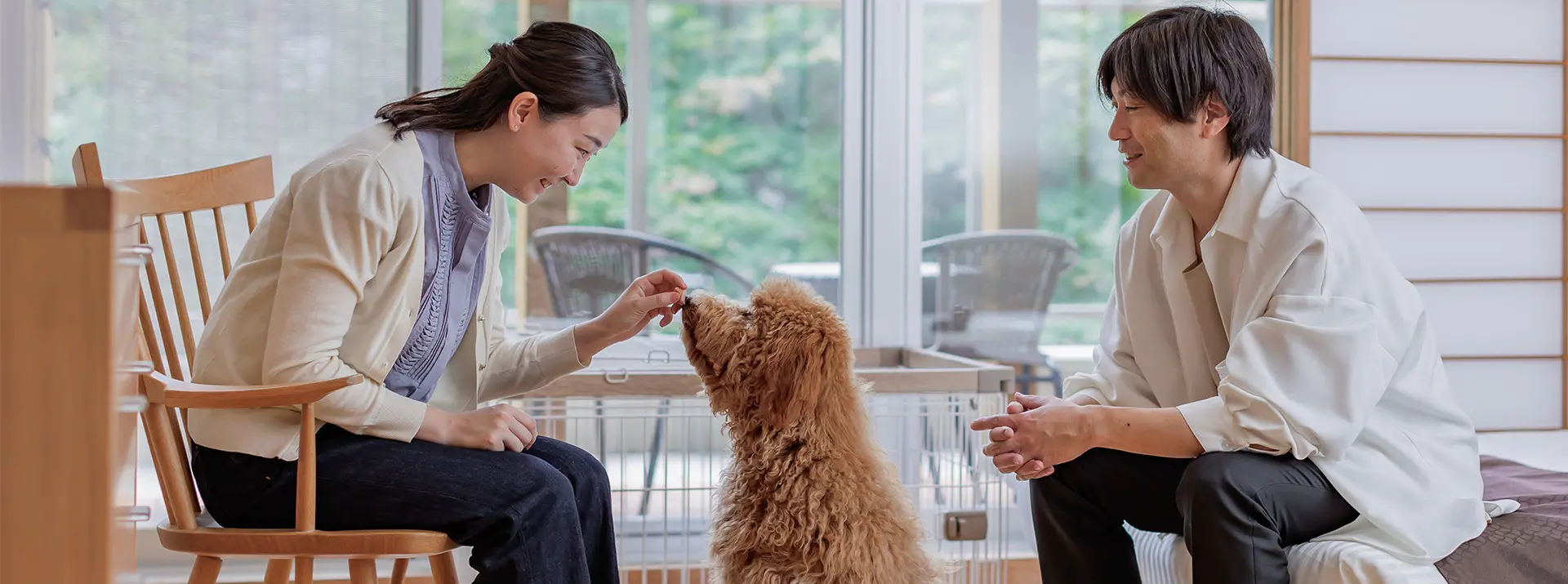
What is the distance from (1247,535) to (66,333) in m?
1.25

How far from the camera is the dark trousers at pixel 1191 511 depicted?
135 centimetres

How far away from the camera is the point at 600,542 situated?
1654 millimetres

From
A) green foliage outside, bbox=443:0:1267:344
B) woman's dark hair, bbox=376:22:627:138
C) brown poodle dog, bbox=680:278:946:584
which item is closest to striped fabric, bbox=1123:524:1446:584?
brown poodle dog, bbox=680:278:946:584

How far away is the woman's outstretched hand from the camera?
1.65 m

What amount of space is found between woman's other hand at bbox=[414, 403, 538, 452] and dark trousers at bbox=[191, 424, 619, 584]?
18 millimetres

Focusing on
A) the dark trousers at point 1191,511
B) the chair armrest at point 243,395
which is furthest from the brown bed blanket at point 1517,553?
the chair armrest at point 243,395

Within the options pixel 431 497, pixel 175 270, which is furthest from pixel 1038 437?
pixel 175 270

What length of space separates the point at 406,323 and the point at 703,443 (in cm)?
110

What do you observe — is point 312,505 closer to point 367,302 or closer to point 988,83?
point 367,302

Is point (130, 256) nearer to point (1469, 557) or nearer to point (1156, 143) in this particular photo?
point (1156, 143)

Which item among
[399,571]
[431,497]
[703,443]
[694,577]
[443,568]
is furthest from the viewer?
[694,577]

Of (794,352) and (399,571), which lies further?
(399,571)

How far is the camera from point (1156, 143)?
153 centimetres

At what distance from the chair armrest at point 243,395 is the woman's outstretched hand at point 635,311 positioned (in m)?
0.47
